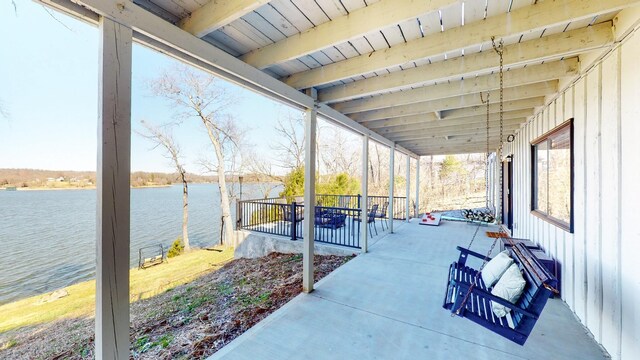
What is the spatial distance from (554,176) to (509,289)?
7.72 ft

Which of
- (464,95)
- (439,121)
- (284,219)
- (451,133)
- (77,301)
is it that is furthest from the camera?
(284,219)

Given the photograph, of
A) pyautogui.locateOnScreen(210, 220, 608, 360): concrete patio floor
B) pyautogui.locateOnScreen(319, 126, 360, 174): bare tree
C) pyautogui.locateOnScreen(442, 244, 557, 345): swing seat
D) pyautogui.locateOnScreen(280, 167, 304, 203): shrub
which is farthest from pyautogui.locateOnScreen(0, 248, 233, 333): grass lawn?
pyautogui.locateOnScreen(319, 126, 360, 174): bare tree

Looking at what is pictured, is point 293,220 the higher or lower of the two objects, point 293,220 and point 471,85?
the lower

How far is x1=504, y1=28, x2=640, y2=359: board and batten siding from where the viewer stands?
5.75 ft

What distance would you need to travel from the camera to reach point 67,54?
3857mm

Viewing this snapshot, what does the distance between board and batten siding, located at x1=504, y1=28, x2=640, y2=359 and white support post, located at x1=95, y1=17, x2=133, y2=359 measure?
3.38 metres

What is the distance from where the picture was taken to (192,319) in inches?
135

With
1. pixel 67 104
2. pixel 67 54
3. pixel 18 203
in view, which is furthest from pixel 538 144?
pixel 67 104

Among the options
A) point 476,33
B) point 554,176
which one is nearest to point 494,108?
point 554,176

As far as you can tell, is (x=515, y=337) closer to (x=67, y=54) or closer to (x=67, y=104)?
(x=67, y=54)

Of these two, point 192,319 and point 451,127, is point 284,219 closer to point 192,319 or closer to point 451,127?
point 192,319

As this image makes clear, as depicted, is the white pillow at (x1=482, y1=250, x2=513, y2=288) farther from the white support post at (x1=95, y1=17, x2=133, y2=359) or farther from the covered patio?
the white support post at (x1=95, y1=17, x2=133, y2=359)

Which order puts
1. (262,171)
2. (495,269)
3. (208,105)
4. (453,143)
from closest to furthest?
(495,269) → (453,143) → (208,105) → (262,171)

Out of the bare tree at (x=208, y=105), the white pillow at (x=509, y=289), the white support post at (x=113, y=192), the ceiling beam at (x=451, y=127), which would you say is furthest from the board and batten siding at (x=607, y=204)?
the bare tree at (x=208, y=105)
